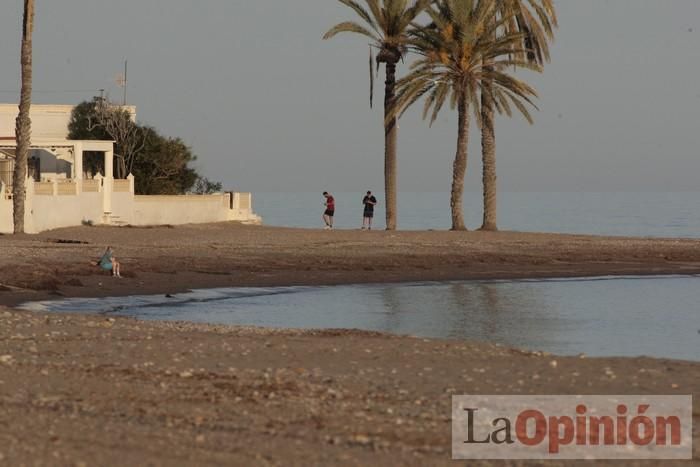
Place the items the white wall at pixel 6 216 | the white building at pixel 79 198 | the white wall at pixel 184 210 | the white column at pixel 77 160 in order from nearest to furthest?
the white wall at pixel 6 216, the white building at pixel 79 198, the white column at pixel 77 160, the white wall at pixel 184 210

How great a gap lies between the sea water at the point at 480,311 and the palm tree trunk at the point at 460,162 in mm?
12324

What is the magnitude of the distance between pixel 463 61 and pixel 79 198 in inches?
527

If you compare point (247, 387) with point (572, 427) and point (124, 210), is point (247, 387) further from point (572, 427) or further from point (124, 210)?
point (124, 210)

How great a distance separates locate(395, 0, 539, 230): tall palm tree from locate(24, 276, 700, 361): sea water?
11698 millimetres

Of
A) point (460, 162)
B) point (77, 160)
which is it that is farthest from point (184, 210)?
point (460, 162)

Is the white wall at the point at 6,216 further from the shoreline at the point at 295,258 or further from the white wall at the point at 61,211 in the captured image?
the shoreline at the point at 295,258

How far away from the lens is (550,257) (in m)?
40.2

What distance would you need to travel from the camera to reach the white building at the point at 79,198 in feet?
139

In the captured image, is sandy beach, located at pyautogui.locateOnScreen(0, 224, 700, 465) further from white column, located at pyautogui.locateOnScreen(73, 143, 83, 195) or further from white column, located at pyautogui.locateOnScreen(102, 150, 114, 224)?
white column, located at pyautogui.locateOnScreen(73, 143, 83, 195)

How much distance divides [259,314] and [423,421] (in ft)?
47.1

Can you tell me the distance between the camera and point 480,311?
90.9 feet

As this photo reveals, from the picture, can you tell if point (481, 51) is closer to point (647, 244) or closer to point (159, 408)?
point (647, 244)

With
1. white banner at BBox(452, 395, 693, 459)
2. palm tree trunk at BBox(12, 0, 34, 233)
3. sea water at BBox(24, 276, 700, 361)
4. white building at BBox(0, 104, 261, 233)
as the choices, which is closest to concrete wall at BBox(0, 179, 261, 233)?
white building at BBox(0, 104, 261, 233)

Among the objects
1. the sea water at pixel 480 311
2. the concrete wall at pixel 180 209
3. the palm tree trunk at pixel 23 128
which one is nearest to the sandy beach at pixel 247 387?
the sea water at pixel 480 311
